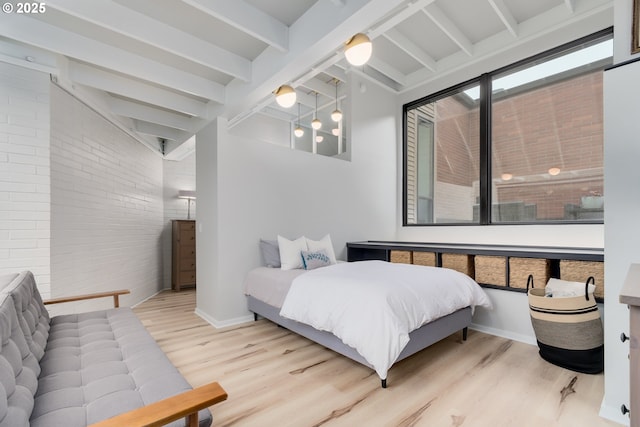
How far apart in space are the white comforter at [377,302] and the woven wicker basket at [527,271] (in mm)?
388

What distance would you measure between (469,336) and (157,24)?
4.11 metres

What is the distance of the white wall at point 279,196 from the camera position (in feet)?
11.5

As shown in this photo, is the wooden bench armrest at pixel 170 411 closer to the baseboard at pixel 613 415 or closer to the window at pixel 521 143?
the baseboard at pixel 613 415

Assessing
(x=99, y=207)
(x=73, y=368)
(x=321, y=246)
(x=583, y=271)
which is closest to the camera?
(x=73, y=368)

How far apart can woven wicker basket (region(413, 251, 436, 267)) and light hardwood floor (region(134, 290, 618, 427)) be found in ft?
2.84

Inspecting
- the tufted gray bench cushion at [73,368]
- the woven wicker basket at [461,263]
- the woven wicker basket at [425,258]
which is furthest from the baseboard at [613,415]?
the tufted gray bench cushion at [73,368]

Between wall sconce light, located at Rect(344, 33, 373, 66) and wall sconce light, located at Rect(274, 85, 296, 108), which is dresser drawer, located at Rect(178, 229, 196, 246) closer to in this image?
wall sconce light, located at Rect(274, 85, 296, 108)

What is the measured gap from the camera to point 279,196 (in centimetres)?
392

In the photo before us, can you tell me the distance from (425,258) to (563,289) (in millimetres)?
1386

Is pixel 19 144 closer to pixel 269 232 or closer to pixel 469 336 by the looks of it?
pixel 269 232

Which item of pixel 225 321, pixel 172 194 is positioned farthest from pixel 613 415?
pixel 172 194

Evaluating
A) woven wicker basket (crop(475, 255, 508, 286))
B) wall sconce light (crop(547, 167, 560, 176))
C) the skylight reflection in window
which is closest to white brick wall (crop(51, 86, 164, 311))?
woven wicker basket (crop(475, 255, 508, 286))

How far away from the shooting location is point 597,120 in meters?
3.25

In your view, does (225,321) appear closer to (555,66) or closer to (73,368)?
(73,368)
